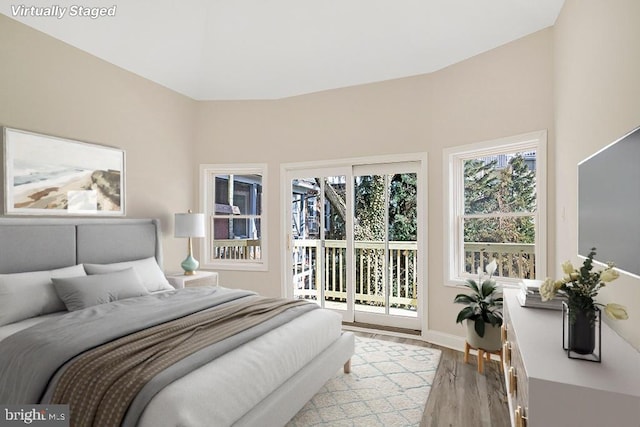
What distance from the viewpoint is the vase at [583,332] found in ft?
4.87

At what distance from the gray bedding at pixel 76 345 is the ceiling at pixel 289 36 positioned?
2644 millimetres

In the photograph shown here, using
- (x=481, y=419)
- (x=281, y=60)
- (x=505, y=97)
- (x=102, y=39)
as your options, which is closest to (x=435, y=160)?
(x=505, y=97)

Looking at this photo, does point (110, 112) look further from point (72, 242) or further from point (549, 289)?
point (549, 289)

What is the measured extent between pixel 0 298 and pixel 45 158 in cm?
132

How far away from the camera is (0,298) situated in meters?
2.50

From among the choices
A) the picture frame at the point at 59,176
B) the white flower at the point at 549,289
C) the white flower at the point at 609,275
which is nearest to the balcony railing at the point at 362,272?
the picture frame at the point at 59,176

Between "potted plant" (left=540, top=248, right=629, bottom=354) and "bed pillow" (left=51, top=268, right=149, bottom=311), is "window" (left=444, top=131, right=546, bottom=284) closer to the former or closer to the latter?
"potted plant" (left=540, top=248, right=629, bottom=354)

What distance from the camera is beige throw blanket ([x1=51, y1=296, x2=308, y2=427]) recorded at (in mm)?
1549

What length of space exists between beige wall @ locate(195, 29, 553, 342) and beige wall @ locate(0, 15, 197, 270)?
48 centimetres

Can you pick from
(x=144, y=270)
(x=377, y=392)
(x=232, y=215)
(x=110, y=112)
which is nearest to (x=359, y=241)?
(x=232, y=215)

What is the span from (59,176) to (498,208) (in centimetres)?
412

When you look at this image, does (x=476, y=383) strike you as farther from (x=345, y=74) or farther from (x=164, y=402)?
(x=345, y=74)

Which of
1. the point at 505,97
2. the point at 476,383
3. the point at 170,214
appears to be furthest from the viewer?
the point at 170,214

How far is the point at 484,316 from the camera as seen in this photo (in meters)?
3.06
